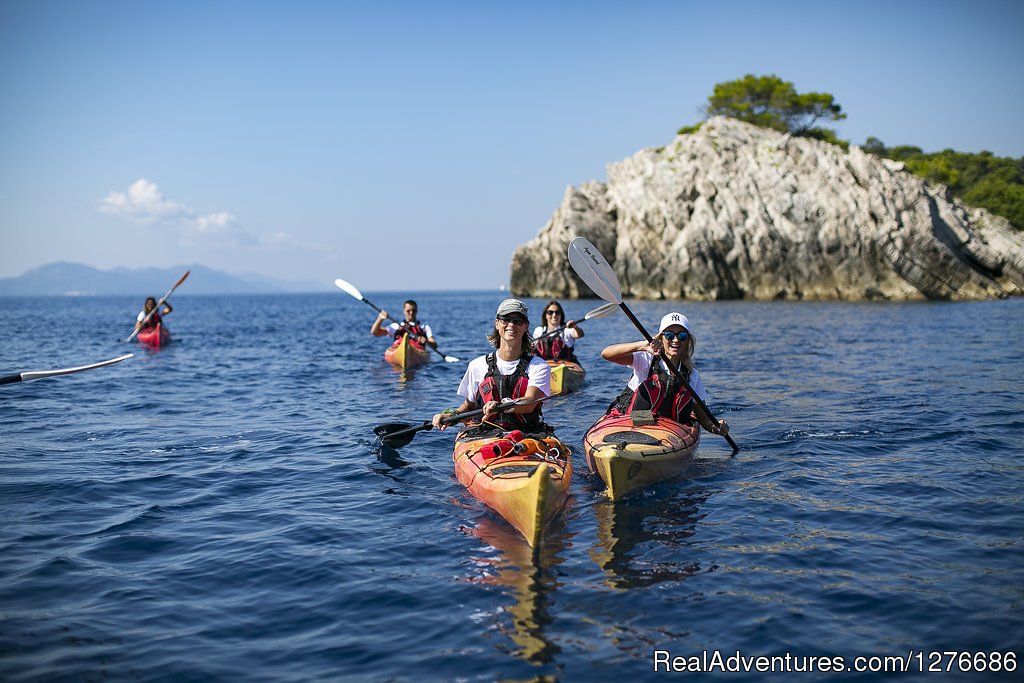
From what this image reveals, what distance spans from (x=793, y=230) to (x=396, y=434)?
4884 cm

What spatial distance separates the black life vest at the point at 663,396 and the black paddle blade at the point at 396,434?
115 inches

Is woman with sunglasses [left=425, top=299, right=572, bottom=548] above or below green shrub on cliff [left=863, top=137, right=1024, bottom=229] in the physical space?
below

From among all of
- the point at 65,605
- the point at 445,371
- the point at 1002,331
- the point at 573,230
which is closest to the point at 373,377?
the point at 445,371

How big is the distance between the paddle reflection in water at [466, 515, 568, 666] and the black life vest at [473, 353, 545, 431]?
118 centimetres

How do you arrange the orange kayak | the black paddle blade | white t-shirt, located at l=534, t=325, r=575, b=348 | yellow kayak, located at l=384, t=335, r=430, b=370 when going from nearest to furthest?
the orange kayak, the black paddle blade, white t-shirt, located at l=534, t=325, r=575, b=348, yellow kayak, located at l=384, t=335, r=430, b=370

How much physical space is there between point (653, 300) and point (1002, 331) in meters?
32.6

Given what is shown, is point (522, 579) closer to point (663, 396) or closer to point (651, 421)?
point (651, 421)

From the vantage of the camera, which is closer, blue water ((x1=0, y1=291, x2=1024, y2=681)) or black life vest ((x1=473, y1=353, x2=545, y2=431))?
blue water ((x1=0, y1=291, x2=1024, y2=681))

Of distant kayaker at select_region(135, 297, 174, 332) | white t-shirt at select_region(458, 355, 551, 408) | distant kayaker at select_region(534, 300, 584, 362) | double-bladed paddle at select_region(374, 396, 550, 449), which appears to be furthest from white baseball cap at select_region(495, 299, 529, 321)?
distant kayaker at select_region(135, 297, 174, 332)

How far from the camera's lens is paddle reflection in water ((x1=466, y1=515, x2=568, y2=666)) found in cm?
463

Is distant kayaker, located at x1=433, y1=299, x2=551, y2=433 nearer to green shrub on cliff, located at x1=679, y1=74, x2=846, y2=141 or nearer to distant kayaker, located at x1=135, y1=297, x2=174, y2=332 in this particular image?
distant kayaker, located at x1=135, y1=297, x2=174, y2=332

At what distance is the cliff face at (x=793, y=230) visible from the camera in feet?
159

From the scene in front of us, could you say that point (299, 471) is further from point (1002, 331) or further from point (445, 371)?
point (1002, 331)

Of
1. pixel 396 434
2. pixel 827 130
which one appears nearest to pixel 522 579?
pixel 396 434
